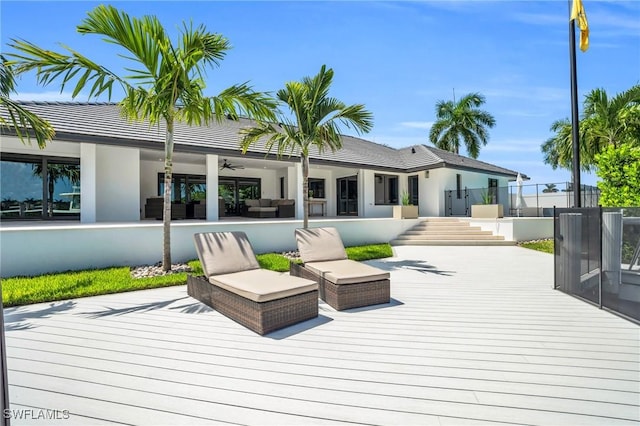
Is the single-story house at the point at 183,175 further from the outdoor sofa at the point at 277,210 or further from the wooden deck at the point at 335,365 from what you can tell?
the wooden deck at the point at 335,365

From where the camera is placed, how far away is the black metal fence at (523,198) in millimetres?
15641

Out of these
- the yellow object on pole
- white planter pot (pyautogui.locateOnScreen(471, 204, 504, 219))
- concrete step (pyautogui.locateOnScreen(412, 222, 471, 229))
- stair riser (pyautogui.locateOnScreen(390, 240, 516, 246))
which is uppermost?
the yellow object on pole

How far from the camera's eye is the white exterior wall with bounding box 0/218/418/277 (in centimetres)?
702

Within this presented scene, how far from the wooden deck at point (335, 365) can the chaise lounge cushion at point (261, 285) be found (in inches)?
18.0

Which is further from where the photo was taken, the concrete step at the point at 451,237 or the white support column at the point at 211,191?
the concrete step at the point at 451,237

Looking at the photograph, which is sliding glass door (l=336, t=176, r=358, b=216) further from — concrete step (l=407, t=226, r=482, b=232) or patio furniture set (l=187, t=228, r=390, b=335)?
patio furniture set (l=187, t=228, r=390, b=335)

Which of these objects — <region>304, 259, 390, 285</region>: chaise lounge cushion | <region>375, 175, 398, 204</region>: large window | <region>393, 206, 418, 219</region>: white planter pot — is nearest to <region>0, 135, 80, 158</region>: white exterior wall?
<region>304, 259, 390, 285</region>: chaise lounge cushion

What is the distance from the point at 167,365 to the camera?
3133 mm

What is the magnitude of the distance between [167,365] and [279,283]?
1.70 meters

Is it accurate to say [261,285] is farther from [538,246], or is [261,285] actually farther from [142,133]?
[538,246]

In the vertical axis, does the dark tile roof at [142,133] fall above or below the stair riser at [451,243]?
above

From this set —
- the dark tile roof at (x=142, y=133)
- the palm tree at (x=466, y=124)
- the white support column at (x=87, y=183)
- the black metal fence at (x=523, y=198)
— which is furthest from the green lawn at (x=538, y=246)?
the palm tree at (x=466, y=124)

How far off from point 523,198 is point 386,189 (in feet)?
25.2

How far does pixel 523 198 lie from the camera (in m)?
18.2
